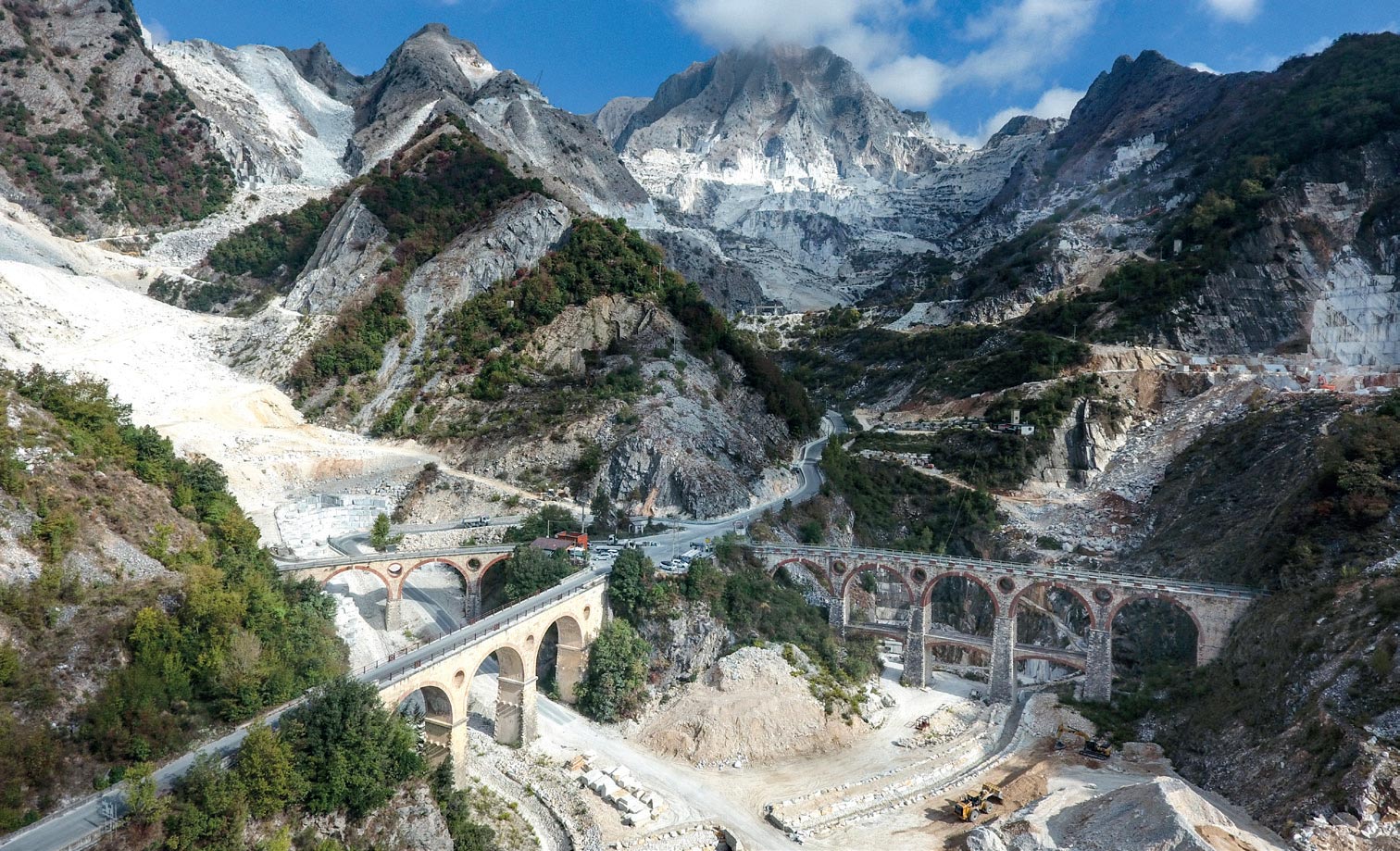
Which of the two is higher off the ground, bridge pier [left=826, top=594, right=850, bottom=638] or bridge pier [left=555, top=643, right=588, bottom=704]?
bridge pier [left=826, top=594, right=850, bottom=638]

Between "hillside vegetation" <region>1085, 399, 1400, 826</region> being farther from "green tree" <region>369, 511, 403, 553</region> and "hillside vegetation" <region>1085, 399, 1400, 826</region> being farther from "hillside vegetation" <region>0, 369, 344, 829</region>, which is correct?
"green tree" <region>369, 511, 403, 553</region>

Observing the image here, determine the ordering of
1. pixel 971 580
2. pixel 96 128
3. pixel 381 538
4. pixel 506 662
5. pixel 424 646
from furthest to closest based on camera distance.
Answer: pixel 96 128
pixel 971 580
pixel 381 538
pixel 506 662
pixel 424 646

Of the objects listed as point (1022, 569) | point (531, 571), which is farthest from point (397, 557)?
point (1022, 569)

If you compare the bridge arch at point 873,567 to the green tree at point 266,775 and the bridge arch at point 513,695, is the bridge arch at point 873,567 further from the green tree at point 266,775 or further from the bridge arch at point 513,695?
the green tree at point 266,775

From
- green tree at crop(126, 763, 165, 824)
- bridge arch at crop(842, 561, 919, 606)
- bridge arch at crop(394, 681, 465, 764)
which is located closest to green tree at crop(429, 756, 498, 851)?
bridge arch at crop(394, 681, 465, 764)

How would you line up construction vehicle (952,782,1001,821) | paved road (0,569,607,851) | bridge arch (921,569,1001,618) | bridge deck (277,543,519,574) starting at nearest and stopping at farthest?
paved road (0,569,607,851) < construction vehicle (952,782,1001,821) < bridge deck (277,543,519,574) < bridge arch (921,569,1001,618)

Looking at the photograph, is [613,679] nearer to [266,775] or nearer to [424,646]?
[424,646]
